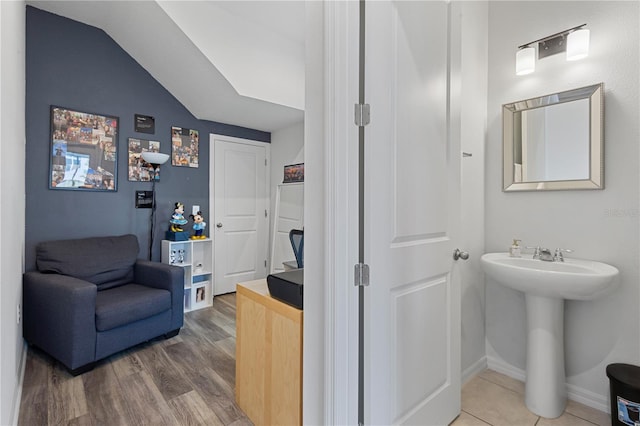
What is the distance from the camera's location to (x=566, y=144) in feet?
5.81

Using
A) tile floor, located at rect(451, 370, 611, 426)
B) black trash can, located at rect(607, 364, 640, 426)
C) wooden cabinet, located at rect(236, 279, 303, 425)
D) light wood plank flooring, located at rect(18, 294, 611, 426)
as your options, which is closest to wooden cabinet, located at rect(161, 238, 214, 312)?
light wood plank flooring, located at rect(18, 294, 611, 426)

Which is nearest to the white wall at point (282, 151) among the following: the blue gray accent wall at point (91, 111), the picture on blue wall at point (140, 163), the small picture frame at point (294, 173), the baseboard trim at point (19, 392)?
the small picture frame at point (294, 173)

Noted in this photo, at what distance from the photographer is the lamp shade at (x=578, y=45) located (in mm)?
1643

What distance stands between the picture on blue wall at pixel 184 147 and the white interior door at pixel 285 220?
1142 millimetres

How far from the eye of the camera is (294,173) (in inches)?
155

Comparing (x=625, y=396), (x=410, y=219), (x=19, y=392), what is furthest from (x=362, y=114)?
(x=19, y=392)

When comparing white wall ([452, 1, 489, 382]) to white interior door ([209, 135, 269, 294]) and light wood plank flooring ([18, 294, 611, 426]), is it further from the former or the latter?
white interior door ([209, 135, 269, 294])

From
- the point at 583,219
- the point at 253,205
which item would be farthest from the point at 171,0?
the point at 583,219

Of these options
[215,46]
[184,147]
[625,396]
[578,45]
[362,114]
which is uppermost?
[215,46]

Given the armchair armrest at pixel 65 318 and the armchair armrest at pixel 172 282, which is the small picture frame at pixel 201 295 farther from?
the armchair armrest at pixel 65 318

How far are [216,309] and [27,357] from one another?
1.52 metres

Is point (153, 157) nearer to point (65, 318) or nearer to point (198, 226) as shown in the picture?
point (198, 226)

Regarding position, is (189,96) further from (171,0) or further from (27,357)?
(27,357)

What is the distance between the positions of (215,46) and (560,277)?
3010mm
